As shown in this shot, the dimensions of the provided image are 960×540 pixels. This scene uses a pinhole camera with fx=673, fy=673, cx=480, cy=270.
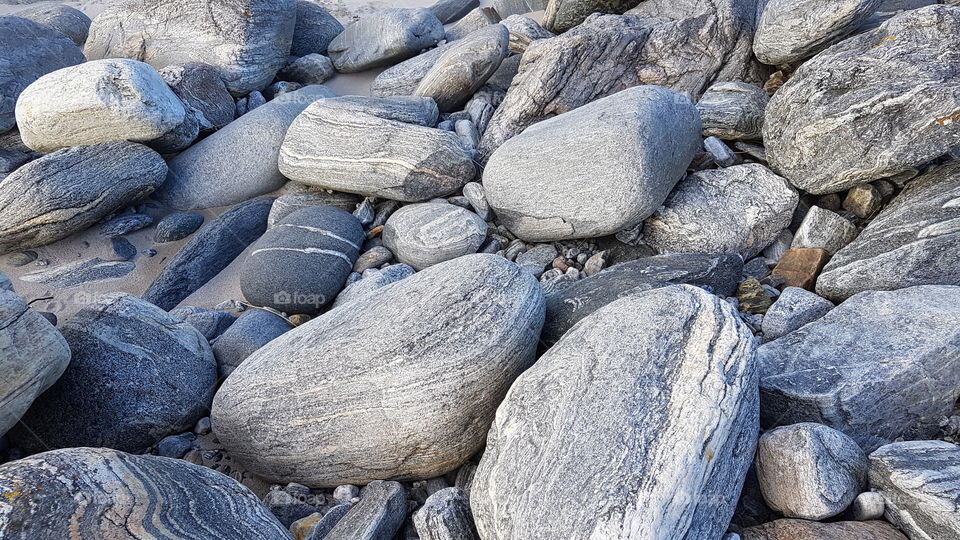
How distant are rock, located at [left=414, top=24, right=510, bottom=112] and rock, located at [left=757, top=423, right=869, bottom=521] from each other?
4693 millimetres

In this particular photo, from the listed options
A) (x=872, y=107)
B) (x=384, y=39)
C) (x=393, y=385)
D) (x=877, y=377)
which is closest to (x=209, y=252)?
(x=393, y=385)

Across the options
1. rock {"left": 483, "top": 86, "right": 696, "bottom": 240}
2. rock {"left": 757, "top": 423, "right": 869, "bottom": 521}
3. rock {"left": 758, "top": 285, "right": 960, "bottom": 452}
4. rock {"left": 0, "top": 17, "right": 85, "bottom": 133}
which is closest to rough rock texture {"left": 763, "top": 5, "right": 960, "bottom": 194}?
rock {"left": 483, "top": 86, "right": 696, "bottom": 240}

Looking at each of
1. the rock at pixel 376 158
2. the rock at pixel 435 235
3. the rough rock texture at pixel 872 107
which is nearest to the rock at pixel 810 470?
the rough rock texture at pixel 872 107

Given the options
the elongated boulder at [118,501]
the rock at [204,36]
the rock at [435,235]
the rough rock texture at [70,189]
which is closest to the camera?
the elongated boulder at [118,501]

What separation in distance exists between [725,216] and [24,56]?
22.6 feet

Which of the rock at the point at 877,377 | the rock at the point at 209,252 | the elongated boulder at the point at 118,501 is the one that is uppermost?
the rock at the point at 877,377

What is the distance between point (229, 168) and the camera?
5.99 meters

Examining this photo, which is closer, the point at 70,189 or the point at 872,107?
the point at 872,107

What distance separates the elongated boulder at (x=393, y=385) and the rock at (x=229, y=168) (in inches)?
115

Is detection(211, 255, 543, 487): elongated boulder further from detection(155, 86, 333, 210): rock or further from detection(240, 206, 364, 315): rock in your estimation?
detection(155, 86, 333, 210): rock

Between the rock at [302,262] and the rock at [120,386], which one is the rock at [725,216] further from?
the rock at [120,386]

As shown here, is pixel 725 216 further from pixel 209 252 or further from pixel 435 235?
pixel 209 252

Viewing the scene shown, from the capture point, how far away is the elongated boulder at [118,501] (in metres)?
2.25

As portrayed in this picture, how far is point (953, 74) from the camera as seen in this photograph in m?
4.06
